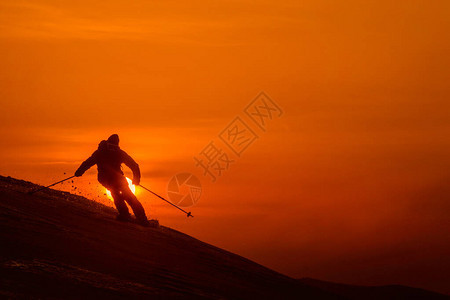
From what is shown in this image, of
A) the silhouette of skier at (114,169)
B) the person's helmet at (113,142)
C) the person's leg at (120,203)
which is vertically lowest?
the person's leg at (120,203)

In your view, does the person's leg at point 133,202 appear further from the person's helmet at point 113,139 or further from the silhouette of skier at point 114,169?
the person's helmet at point 113,139

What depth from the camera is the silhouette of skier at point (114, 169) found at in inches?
829

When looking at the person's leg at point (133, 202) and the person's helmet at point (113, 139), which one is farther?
the person's leg at point (133, 202)

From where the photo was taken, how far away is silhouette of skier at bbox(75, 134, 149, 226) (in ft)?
69.1

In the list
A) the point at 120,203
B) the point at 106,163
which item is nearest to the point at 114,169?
the point at 106,163

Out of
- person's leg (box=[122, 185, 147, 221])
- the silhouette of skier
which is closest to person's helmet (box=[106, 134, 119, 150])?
the silhouette of skier

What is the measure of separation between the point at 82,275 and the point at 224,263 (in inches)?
309

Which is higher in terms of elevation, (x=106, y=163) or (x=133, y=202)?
(x=106, y=163)

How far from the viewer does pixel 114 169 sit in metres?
21.1

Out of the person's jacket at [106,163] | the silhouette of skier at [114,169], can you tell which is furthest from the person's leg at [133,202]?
the person's jacket at [106,163]

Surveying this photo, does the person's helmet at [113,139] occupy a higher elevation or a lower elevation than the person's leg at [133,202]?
higher

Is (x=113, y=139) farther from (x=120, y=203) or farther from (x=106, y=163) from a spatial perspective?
(x=120, y=203)

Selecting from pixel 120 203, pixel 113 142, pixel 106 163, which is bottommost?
pixel 120 203

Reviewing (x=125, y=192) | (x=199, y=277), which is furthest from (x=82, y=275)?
(x=125, y=192)
